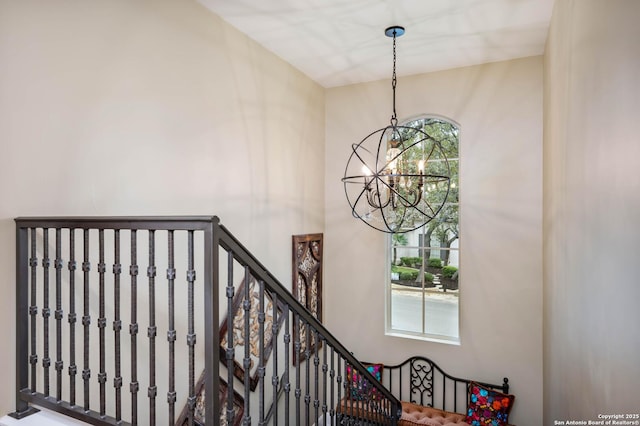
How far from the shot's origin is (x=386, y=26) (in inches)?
126

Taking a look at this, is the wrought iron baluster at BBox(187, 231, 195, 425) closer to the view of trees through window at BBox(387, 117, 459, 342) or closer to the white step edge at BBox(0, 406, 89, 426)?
the white step edge at BBox(0, 406, 89, 426)

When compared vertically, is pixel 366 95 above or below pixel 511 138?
above

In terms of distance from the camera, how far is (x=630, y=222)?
3.80 ft

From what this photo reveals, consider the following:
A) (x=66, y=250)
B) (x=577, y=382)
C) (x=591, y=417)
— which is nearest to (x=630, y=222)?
(x=591, y=417)

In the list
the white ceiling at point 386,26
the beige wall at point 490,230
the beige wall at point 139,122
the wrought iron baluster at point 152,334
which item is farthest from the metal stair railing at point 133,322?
the white ceiling at point 386,26

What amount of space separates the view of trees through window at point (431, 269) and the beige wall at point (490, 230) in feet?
0.35

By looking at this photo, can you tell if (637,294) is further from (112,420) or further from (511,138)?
(511,138)

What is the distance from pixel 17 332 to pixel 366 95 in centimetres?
374

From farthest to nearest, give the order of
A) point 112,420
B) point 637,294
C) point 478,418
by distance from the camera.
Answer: point 478,418, point 112,420, point 637,294

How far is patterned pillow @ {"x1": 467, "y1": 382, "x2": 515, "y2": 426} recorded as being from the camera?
367 centimetres

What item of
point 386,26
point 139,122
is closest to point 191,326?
point 139,122

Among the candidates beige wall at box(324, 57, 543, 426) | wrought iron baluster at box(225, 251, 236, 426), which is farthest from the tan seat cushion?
wrought iron baluster at box(225, 251, 236, 426)

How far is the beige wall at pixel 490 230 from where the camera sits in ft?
12.3

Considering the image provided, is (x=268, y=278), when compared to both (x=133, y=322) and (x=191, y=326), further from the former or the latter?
(x=133, y=322)
